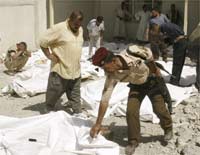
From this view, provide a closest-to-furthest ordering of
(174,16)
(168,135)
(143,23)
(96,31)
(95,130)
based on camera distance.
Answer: (95,130)
(168,135)
(96,31)
(174,16)
(143,23)

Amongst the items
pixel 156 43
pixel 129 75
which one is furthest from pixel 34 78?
pixel 129 75

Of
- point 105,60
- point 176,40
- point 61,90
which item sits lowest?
point 61,90

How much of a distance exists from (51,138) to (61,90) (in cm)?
153

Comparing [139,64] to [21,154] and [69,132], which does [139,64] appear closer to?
[69,132]

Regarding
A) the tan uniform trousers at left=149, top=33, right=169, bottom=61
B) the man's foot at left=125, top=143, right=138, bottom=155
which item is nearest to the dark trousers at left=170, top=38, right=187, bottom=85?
the tan uniform trousers at left=149, top=33, right=169, bottom=61

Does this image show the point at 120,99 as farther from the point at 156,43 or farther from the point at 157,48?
the point at 157,48

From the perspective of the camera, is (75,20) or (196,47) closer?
(75,20)

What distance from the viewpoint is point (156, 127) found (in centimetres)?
706

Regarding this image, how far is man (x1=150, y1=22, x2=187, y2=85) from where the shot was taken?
371 inches

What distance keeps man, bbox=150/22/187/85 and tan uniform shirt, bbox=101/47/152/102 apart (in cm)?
362

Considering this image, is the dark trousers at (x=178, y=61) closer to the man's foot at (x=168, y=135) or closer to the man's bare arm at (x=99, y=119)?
the man's foot at (x=168, y=135)

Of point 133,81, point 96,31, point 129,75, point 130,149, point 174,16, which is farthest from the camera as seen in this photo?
point 174,16

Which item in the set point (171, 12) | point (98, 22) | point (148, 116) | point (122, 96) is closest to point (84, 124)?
point (148, 116)

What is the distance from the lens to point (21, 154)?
539cm
